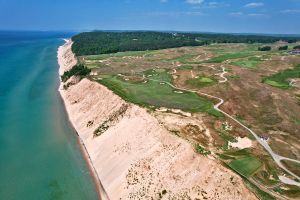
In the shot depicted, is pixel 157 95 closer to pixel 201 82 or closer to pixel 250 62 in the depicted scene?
pixel 201 82

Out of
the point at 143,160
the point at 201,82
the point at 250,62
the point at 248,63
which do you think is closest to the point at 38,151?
the point at 143,160

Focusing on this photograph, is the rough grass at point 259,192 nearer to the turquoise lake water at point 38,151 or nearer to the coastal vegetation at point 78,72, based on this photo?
the turquoise lake water at point 38,151

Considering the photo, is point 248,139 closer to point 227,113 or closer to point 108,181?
point 227,113

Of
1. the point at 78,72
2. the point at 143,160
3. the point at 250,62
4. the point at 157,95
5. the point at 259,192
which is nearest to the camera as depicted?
the point at 259,192

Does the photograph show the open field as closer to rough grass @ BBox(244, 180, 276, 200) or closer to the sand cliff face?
rough grass @ BBox(244, 180, 276, 200)

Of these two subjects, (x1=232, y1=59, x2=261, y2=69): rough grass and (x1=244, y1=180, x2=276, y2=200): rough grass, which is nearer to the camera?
(x1=244, y1=180, x2=276, y2=200): rough grass

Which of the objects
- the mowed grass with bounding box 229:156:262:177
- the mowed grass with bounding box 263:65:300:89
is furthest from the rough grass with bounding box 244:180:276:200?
the mowed grass with bounding box 263:65:300:89

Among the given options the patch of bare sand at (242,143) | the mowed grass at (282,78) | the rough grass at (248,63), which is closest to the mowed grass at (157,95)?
the patch of bare sand at (242,143)
